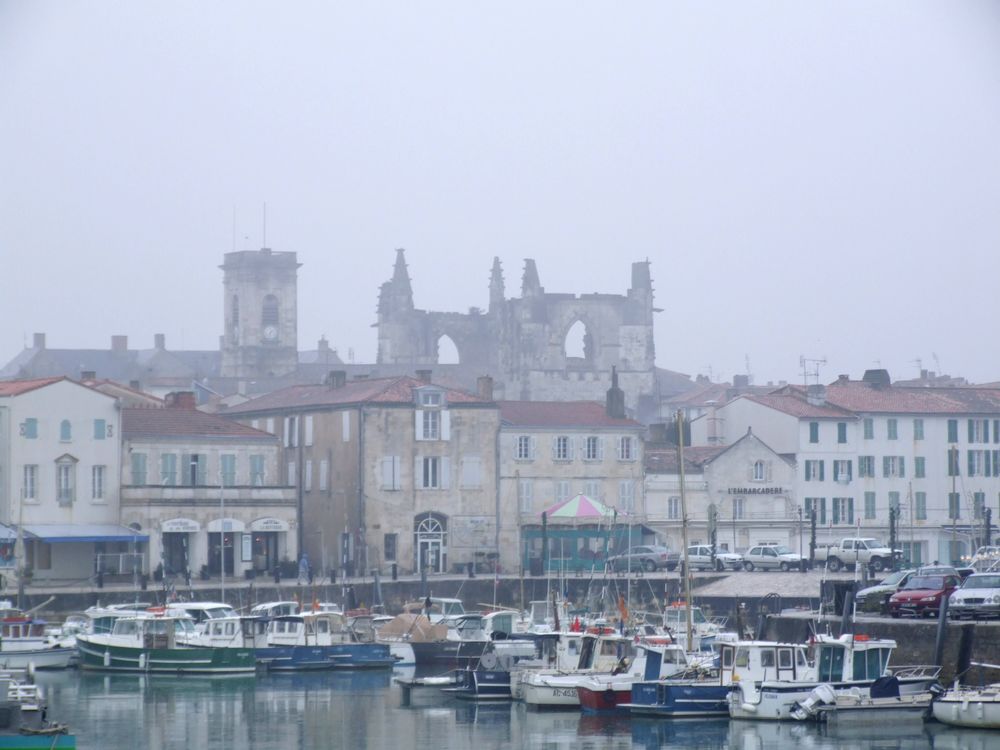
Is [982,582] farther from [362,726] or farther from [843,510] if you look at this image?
[843,510]

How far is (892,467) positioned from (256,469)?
26.4 m

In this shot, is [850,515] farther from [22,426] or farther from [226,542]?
[22,426]

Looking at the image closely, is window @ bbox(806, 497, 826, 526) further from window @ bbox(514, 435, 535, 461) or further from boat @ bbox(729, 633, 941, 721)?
boat @ bbox(729, 633, 941, 721)

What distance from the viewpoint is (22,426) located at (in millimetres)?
68000

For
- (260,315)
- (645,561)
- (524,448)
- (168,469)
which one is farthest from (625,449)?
(260,315)

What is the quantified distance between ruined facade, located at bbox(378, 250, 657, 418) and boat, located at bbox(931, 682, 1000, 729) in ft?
280

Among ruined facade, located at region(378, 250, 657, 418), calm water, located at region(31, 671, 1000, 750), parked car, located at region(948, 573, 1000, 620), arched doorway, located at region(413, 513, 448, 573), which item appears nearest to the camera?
calm water, located at region(31, 671, 1000, 750)

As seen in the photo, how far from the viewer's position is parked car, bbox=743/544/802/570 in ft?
226

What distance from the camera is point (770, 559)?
228ft

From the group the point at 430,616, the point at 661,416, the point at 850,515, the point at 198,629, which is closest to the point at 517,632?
the point at 430,616

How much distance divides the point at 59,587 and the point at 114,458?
6.22 m

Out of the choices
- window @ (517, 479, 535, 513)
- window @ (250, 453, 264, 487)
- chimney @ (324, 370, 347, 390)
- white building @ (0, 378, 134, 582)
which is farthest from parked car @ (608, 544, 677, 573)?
white building @ (0, 378, 134, 582)

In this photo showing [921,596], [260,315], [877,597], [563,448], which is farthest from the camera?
[260,315]

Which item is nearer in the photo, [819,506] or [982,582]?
[982,582]
